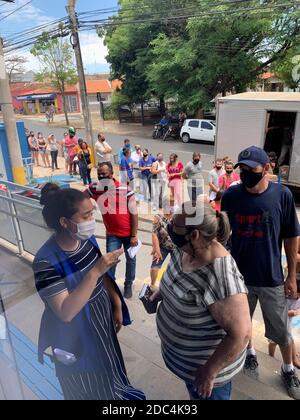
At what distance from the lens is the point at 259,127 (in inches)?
325

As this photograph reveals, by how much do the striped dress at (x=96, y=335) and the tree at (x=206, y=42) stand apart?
13.0 m

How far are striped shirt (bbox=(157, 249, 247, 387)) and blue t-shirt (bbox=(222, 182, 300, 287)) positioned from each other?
650 mm

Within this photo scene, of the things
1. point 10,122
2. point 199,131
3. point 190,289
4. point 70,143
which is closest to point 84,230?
point 190,289

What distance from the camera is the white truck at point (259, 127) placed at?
7.75 meters

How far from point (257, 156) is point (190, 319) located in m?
1.20

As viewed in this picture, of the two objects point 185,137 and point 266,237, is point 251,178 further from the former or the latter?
point 185,137

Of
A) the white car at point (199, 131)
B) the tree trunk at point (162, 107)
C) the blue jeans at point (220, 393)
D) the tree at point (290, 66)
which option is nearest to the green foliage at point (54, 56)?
the blue jeans at point (220, 393)

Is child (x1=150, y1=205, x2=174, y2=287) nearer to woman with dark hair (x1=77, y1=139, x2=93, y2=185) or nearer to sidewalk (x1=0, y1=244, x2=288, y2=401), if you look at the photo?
sidewalk (x1=0, y1=244, x2=288, y2=401)

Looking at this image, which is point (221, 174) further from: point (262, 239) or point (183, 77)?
point (183, 77)

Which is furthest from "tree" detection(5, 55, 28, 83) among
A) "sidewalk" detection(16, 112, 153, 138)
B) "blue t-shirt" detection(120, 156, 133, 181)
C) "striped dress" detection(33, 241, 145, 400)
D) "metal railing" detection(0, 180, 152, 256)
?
"sidewalk" detection(16, 112, 153, 138)

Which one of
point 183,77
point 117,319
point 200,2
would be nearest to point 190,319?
point 117,319

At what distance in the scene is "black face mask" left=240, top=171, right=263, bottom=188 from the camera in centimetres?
208

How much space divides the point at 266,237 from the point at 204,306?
0.87 meters

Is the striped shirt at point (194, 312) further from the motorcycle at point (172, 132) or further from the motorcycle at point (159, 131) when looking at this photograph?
the motorcycle at point (159, 131)
